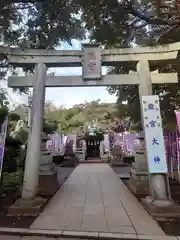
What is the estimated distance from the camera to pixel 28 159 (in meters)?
5.34

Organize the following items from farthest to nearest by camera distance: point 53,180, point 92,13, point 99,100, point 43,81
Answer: point 99,100 → point 53,180 → point 43,81 → point 92,13

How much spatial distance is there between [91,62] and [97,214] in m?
3.32

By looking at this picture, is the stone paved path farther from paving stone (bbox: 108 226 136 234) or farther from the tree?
the tree

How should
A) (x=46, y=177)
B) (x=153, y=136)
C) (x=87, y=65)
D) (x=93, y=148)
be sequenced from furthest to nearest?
(x=93, y=148)
(x=46, y=177)
(x=87, y=65)
(x=153, y=136)

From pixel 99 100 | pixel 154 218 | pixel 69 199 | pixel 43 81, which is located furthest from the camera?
pixel 99 100

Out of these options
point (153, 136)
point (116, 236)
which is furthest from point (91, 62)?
point (116, 236)

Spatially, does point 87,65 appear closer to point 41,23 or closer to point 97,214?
point 41,23

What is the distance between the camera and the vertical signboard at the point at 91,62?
563 centimetres

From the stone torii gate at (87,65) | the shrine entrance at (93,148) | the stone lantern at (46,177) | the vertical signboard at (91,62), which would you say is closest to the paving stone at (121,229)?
the stone torii gate at (87,65)

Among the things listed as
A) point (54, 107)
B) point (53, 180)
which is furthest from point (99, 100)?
point (53, 180)

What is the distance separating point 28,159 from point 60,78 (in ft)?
6.53

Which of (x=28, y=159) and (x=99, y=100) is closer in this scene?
(x=28, y=159)

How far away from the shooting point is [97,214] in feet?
15.8

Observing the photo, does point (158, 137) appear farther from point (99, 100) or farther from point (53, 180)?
point (99, 100)
